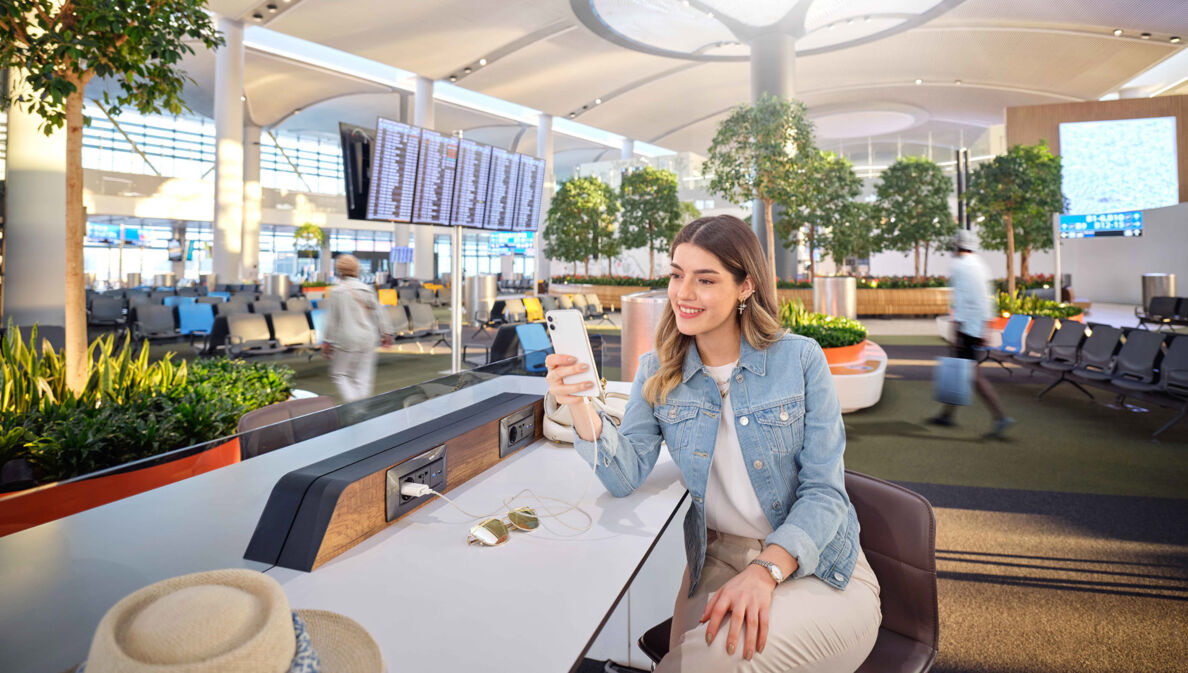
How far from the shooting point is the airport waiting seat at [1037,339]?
6445 millimetres

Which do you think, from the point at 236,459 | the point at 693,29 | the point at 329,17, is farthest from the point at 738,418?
the point at 693,29

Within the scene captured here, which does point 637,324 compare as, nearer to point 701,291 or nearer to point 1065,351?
point 701,291

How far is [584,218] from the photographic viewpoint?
20797 millimetres

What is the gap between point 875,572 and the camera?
1488 millimetres

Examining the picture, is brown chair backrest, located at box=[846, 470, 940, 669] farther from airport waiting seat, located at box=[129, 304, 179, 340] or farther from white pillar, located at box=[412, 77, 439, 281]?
white pillar, located at box=[412, 77, 439, 281]

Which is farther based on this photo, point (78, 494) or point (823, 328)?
point (823, 328)

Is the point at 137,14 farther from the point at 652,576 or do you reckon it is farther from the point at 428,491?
the point at 652,576

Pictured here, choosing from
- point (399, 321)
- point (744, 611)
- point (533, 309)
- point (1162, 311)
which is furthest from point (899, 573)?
point (1162, 311)

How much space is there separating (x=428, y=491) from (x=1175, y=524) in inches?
145

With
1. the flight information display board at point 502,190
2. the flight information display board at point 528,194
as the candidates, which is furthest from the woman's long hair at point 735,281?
the flight information display board at point 528,194

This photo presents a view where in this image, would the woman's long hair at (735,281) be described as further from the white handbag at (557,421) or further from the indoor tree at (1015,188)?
the indoor tree at (1015,188)

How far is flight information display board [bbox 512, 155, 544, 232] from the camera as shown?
18.2 feet

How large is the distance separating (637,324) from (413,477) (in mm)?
3419

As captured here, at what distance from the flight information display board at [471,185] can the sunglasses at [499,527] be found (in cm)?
351
